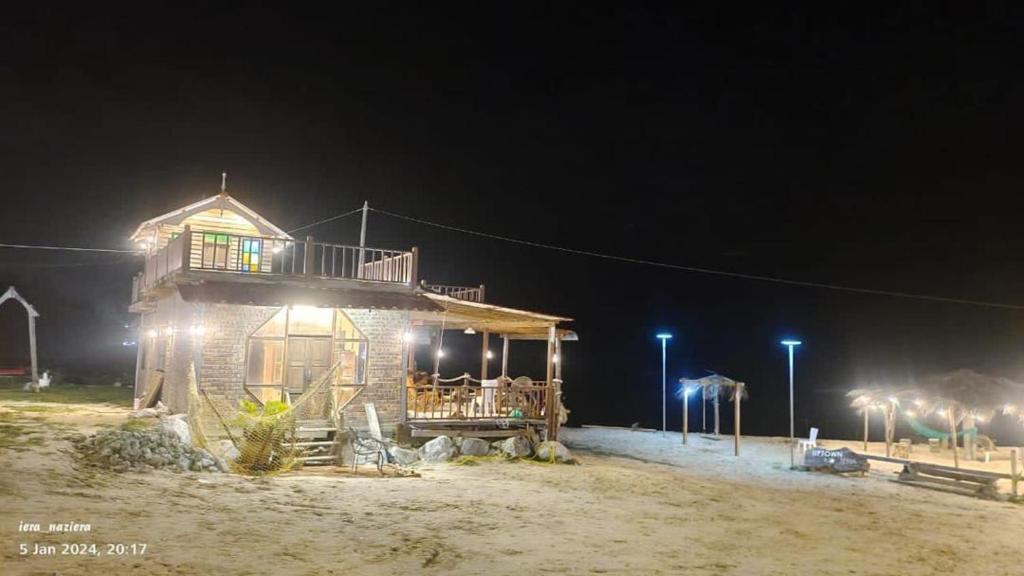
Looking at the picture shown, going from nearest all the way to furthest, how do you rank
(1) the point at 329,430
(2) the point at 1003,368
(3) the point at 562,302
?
(1) the point at 329,430 → (2) the point at 1003,368 → (3) the point at 562,302

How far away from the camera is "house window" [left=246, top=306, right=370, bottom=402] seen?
16047mm

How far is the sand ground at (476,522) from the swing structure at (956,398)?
5659mm

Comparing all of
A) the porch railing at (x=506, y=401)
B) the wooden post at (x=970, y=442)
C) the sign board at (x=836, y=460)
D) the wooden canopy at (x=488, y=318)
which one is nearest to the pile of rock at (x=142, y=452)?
the wooden canopy at (x=488, y=318)

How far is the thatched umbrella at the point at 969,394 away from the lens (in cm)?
1991

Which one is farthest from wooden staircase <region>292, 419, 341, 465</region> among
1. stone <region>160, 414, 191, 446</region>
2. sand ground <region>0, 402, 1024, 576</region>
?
stone <region>160, 414, 191, 446</region>

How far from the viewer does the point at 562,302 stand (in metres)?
104

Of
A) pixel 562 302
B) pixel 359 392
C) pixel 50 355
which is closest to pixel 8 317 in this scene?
pixel 50 355

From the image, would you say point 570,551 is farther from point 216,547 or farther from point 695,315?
point 695,315

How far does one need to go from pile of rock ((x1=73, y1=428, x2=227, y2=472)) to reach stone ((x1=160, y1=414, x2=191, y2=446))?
0.44 feet

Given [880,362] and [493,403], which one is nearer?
[493,403]

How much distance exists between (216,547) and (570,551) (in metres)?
4.10

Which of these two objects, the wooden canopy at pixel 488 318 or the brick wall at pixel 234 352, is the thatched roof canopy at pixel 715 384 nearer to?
the wooden canopy at pixel 488 318

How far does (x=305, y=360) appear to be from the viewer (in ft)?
55.2

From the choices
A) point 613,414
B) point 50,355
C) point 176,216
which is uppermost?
point 176,216
